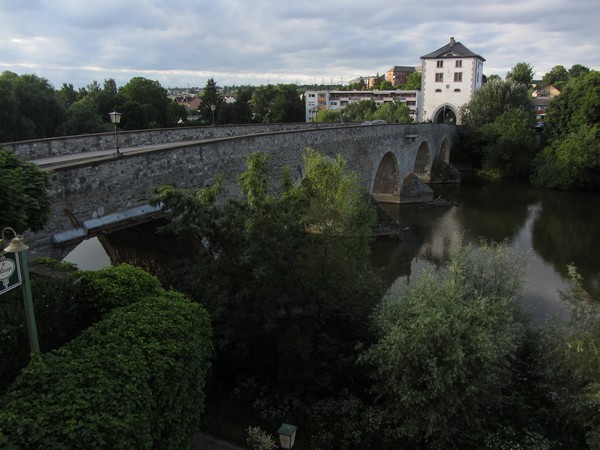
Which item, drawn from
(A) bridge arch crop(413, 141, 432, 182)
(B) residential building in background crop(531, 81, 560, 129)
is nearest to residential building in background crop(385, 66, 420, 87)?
(B) residential building in background crop(531, 81, 560, 129)

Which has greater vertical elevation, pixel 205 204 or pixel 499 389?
pixel 205 204

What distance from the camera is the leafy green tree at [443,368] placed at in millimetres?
8031

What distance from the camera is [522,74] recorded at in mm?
64375

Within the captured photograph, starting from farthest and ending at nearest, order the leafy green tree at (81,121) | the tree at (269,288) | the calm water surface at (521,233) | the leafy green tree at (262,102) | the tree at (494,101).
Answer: the leafy green tree at (262,102)
the tree at (494,101)
the leafy green tree at (81,121)
the calm water surface at (521,233)
the tree at (269,288)

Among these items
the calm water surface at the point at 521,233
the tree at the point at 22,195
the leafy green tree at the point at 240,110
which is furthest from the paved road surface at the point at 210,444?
the leafy green tree at the point at 240,110

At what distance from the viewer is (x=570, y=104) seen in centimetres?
4200

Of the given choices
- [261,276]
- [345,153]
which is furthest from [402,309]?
[345,153]

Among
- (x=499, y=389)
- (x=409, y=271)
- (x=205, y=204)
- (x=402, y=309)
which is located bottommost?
(x=409, y=271)

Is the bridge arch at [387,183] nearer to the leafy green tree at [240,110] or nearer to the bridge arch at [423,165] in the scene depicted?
the bridge arch at [423,165]

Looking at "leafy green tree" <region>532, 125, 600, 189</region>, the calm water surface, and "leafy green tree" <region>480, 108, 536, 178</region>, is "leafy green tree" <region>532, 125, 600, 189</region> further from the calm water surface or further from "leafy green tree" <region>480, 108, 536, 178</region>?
"leafy green tree" <region>480, 108, 536, 178</region>

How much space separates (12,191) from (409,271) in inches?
647

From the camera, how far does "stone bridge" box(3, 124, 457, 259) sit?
30.3 feet

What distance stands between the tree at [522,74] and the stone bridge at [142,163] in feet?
146

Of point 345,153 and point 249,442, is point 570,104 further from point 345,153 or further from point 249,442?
point 249,442
